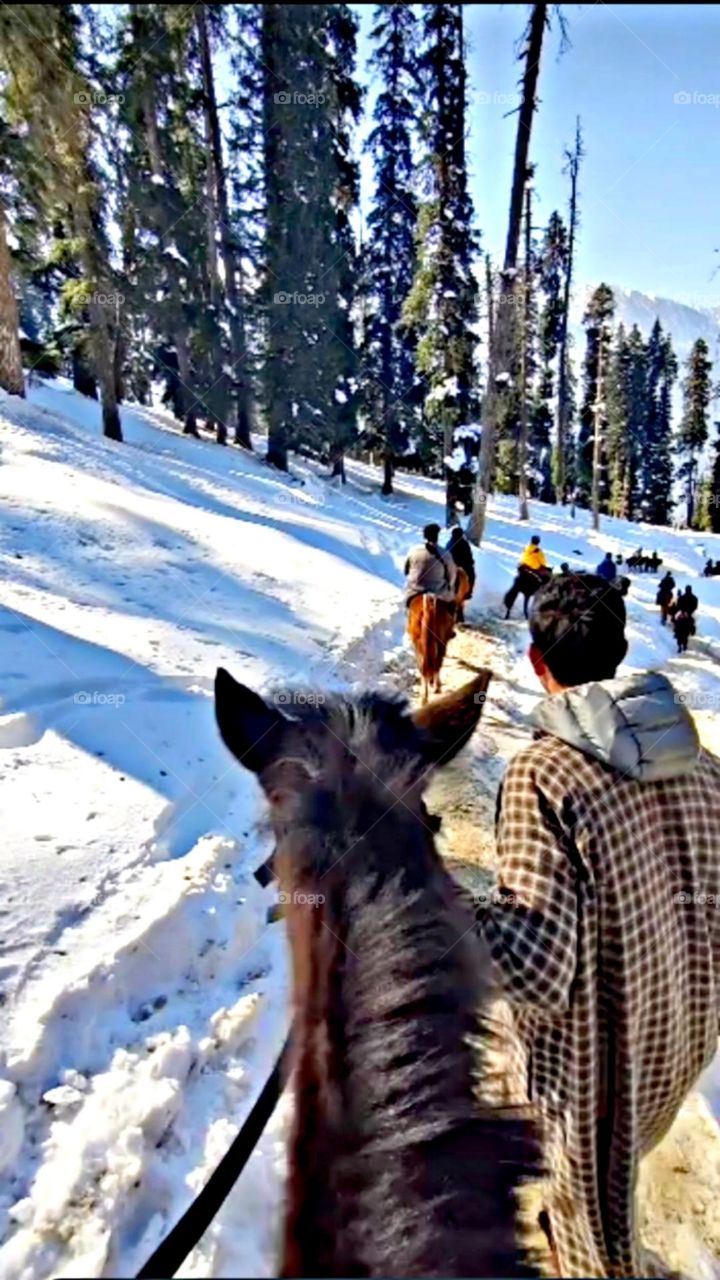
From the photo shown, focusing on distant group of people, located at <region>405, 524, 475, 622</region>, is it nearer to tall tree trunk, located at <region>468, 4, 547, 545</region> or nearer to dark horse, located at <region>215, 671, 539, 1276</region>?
dark horse, located at <region>215, 671, 539, 1276</region>

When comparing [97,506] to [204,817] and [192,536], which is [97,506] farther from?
[204,817]

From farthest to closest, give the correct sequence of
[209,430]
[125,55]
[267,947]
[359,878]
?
[209,430]
[267,947]
[125,55]
[359,878]

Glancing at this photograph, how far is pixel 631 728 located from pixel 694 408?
179 feet

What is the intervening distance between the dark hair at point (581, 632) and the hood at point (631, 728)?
0.19 meters

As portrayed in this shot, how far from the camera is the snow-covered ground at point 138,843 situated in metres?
2.29

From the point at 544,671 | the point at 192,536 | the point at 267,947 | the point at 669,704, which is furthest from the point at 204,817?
the point at 192,536

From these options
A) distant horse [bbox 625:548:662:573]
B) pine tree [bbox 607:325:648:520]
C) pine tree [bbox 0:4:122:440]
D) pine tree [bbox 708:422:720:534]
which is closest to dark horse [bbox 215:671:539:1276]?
pine tree [bbox 0:4:122:440]

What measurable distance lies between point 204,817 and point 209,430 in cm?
2311

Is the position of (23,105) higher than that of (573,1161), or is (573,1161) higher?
(23,105)

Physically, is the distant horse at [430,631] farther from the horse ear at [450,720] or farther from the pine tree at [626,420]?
the pine tree at [626,420]

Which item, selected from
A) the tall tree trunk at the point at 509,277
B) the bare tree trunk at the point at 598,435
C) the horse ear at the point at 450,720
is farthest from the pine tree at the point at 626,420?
the horse ear at the point at 450,720

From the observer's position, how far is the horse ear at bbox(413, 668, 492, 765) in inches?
68.4

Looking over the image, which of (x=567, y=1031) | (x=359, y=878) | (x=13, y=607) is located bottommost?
(x=13, y=607)

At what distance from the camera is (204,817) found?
14.9 ft
